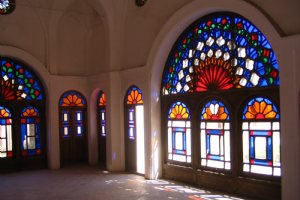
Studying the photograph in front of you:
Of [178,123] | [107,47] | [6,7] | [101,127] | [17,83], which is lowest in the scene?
[101,127]

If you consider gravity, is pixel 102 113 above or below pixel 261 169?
above

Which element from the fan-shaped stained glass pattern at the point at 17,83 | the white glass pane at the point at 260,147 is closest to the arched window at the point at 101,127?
the fan-shaped stained glass pattern at the point at 17,83

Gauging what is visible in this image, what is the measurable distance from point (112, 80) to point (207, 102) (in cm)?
310

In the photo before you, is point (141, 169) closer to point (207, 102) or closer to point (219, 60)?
point (207, 102)

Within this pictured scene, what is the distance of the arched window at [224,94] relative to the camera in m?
5.90

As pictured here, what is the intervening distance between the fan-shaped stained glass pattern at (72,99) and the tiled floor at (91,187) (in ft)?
6.92

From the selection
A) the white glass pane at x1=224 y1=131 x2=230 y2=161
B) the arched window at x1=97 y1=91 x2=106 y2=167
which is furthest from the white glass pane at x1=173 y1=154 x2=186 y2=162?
the arched window at x1=97 y1=91 x2=106 y2=167

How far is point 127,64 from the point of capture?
350 inches

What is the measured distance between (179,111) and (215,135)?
1.16 m

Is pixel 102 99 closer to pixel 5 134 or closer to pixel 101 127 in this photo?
pixel 101 127

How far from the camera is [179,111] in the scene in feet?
25.2

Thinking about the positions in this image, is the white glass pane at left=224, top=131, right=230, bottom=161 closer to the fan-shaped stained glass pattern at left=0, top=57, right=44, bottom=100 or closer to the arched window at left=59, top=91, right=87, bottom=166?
the arched window at left=59, top=91, right=87, bottom=166

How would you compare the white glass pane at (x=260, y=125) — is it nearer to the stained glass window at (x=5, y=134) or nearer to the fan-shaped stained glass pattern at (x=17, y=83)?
the fan-shaped stained glass pattern at (x=17, y=83)

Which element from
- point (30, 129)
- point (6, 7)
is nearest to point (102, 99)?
point (30, 129)
